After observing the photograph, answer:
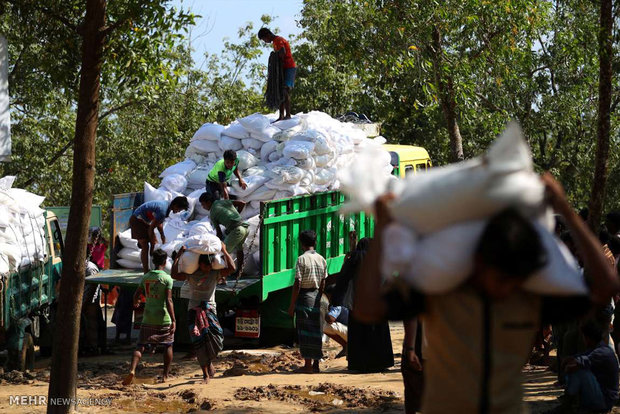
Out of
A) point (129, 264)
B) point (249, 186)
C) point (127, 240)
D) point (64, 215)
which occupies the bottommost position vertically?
point (129, 264)

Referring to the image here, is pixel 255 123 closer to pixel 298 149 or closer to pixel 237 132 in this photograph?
pixel 237 132

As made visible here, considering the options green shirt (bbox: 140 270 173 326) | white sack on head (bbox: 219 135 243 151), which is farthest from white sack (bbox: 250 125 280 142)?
green shirt (bbox: 140 270 173 326)

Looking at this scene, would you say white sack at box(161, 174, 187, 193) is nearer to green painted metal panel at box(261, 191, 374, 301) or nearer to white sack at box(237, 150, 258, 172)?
white sack at box(237, 150, 258, 172)

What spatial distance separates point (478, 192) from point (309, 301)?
696cm

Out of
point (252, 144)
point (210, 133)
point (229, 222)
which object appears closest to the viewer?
point (229, 222)

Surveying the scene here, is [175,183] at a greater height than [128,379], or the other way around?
[175,183]

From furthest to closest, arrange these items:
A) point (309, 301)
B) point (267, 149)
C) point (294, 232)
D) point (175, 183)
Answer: point (267, 149) → point (175, 183) → point (294, 232) → point (309, 301)

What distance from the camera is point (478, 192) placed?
263cm

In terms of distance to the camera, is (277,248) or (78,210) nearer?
(78,210)

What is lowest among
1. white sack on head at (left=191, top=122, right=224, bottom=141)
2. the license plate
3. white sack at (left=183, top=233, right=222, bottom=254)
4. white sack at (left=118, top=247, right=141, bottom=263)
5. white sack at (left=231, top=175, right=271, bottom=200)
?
the license plate

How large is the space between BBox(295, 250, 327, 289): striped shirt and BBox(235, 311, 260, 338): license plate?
2.79ft

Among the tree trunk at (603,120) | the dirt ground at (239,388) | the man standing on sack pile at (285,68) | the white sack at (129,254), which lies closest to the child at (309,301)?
the dirt ground at (239,388)

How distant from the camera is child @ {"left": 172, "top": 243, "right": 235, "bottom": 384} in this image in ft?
29.0

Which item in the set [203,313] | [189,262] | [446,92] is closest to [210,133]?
[189,262]
